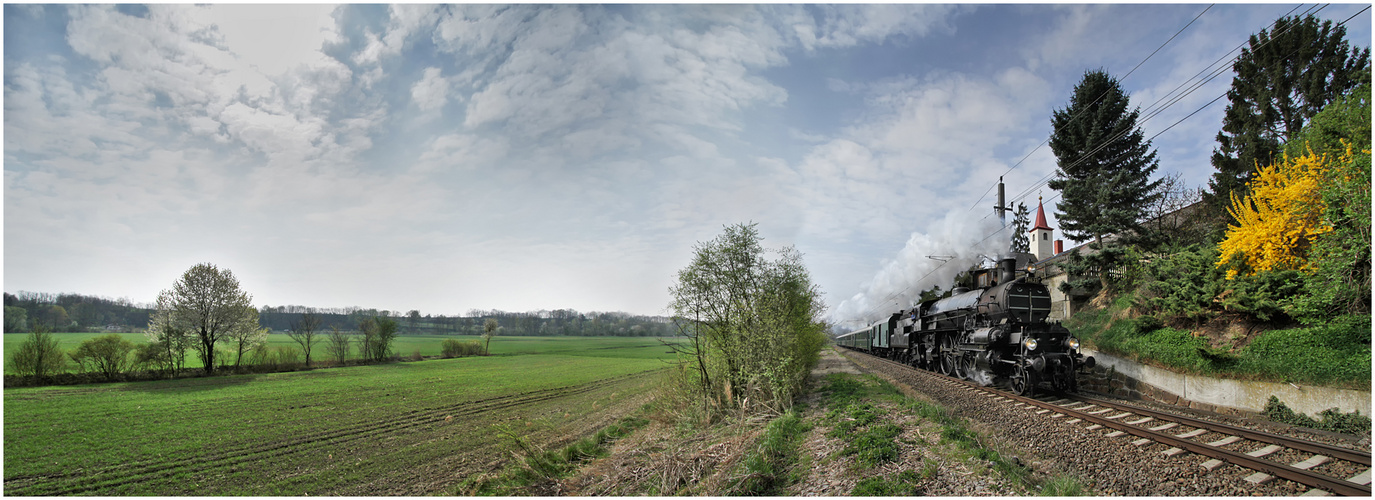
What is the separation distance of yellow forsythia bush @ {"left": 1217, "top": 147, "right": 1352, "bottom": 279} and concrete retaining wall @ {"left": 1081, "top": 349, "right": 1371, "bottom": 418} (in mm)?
2766

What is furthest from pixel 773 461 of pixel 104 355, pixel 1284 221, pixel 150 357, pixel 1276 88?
pixel 150 357

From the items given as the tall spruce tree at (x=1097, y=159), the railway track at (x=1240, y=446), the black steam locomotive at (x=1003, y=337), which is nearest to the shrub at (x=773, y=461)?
the railway track at (x=1240, y=446)

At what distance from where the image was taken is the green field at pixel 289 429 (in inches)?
481

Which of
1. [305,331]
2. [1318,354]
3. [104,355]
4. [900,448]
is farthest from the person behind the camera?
[305,331]

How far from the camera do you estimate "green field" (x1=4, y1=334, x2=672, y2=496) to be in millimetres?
12211

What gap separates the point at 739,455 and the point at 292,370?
116 feet

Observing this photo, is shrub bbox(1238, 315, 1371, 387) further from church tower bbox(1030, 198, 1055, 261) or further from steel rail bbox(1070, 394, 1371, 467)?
church tower bbox(1030, 198, 1055, 261)

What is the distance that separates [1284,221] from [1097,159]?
1150 centimetres

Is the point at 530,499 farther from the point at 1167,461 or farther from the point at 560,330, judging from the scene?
the point at 560,330

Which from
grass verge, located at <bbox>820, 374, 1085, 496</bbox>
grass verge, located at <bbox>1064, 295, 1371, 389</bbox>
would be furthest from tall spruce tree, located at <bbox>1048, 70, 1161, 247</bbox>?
grass verge, located at <bbox>820, 374, 1085, 496</bbox>

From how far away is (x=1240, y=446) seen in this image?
23.0ft

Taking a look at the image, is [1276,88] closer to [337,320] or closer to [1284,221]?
[1284,221]

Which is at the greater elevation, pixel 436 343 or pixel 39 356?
pixel 39 356

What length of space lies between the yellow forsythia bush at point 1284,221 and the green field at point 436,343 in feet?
75.0
